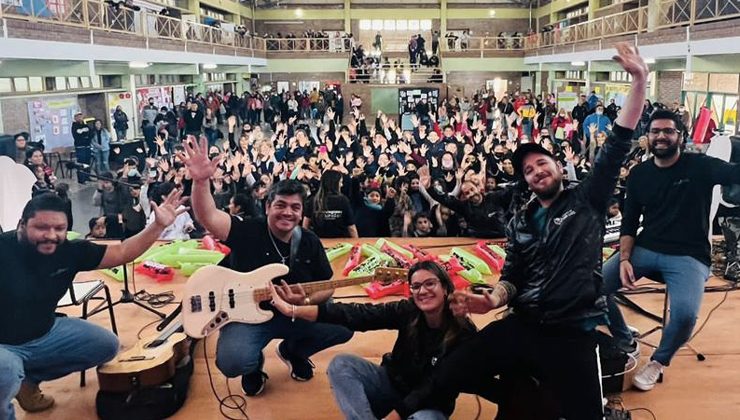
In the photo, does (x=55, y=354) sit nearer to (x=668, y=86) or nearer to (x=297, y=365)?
(x=297, y=365)

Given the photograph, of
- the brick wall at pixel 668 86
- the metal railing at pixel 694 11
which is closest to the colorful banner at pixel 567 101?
the brick wall at pixel 668 86

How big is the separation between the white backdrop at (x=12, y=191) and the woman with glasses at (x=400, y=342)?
3.01 meters

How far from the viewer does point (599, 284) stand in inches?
105

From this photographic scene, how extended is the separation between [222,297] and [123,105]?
13692 mm

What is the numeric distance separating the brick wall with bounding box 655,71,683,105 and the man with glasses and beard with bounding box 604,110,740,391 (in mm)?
13626

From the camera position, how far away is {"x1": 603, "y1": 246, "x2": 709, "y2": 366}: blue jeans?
121 inches

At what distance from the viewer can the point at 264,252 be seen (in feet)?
10.9

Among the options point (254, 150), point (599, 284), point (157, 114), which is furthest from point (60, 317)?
point (157, 114)

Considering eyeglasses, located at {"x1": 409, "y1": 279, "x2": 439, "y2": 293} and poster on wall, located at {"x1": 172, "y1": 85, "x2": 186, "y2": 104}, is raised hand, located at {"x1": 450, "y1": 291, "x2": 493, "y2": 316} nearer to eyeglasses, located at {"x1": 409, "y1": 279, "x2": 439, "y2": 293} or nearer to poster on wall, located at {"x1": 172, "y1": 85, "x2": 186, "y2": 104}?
eyeglasses, located at {"x1": 409, "y1": 279, "x2": 439, "y2": 293}

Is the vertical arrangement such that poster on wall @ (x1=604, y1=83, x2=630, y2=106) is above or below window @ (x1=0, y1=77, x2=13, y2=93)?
below

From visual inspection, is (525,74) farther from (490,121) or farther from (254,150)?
(254,150)

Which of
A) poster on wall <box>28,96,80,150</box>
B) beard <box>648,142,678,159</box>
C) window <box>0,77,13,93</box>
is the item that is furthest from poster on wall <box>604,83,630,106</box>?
window <box>0,77,13,93</box>

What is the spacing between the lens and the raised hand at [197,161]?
10.2ft

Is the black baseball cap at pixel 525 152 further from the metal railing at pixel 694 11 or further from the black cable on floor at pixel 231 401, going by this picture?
the metal railing at pixel 694 11
